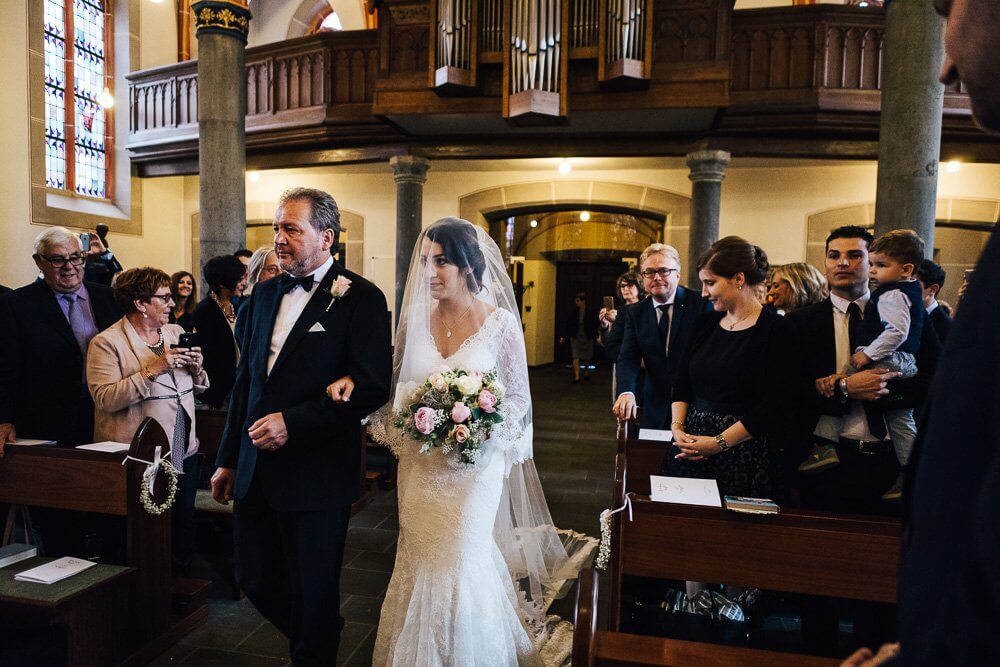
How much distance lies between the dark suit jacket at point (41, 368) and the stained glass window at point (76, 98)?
7250mm

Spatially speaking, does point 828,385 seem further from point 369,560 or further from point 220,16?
point 220,16

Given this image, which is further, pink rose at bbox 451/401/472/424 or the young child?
the young child

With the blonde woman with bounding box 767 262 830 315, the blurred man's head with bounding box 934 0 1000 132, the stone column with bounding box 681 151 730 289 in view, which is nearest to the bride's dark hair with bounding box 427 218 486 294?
the blurred man's head with bounding box 934 0 1000 132

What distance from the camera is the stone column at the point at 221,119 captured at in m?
6.40

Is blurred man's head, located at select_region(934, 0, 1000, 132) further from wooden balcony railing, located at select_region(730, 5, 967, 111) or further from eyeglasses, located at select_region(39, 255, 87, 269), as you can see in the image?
wooden balcony railing, located at select_region(730, 5, 967, 111)

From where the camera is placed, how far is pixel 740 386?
2678 millimetres

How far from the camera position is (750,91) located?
7109mm

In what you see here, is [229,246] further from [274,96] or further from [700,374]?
[700,374]

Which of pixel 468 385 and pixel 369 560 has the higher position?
pixel 468 385

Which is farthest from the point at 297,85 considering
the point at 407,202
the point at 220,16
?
the point at 407,202

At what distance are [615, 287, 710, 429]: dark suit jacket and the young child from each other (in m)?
1.19

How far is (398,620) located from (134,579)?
121 cm

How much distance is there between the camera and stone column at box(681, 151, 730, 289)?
7.70 meters

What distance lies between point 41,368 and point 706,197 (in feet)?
22.3
